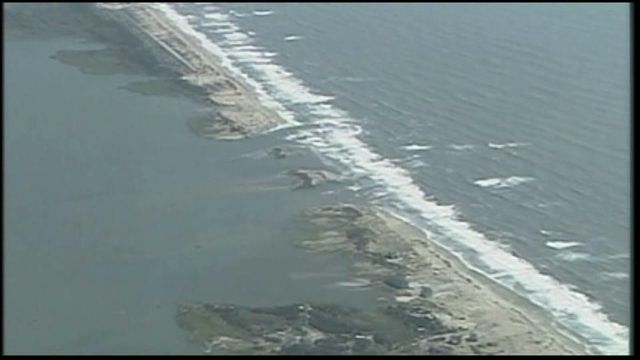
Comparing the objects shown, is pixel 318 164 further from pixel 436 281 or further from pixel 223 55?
pixel 223 55

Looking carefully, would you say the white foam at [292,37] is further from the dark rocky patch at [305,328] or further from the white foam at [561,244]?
the dark rocky patch at [305,328]

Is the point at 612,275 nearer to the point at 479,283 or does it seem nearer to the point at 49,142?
the point at 479,283

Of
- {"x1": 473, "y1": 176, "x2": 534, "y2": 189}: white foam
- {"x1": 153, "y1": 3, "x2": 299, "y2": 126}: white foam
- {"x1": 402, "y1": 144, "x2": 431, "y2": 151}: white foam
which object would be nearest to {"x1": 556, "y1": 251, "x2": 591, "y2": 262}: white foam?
{"x1": 473, "y1": 176, "x2": 534, "y2": 189}: white foam

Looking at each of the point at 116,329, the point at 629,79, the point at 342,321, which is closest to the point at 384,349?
the point at 342,321

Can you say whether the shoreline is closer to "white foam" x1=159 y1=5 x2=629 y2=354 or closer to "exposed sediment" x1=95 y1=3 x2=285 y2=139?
"white foam" x1=159 y1=5 x2=629 y2=354

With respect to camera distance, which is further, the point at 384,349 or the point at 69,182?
the point at 69,182

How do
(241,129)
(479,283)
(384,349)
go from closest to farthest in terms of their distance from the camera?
1. (384,349)
2. (479,283)
3. (241,129)
